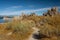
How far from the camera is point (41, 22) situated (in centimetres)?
288

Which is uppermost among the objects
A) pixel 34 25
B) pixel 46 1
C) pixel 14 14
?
pixel 46 1

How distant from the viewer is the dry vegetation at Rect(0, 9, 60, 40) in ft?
8.79

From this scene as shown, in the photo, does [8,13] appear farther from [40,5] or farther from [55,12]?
[55,12]

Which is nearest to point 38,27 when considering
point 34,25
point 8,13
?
point 34,25

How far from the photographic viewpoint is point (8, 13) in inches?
116

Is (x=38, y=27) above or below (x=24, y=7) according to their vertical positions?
below

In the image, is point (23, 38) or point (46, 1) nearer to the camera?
point (23, 38)

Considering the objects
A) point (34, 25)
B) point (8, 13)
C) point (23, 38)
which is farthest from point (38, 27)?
point (8, 13)

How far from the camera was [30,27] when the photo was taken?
289 centimetres

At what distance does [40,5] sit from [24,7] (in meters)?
0.30

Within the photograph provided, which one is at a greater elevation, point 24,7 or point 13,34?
point 24,7

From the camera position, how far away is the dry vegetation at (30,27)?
2678 mm

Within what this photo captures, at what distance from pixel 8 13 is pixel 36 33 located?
2.12 ft

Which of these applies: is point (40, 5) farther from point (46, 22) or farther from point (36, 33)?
point (36, 33)
